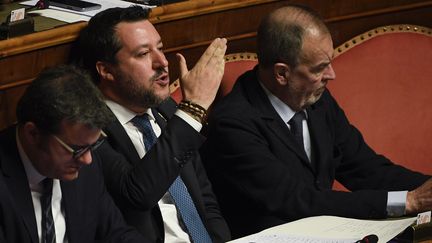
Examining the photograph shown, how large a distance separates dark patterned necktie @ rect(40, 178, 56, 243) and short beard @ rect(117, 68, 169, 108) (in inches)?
16.6

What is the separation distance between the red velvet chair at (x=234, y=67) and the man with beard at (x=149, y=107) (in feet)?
0.80

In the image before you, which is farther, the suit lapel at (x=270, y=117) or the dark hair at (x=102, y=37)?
the suit lapel at (x=270, y=117)

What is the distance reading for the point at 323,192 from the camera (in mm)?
2742

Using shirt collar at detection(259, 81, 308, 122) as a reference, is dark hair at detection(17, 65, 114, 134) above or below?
above

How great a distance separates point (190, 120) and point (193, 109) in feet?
0.12

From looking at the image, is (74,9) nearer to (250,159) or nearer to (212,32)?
(212,32)

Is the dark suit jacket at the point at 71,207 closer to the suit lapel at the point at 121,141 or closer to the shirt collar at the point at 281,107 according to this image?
the suit lapel at the point at 121,141

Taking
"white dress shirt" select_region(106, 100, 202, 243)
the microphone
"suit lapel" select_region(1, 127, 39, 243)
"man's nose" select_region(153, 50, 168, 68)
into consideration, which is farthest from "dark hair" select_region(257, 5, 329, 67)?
"suit lapel" select_region(1, 127, 39, 243)

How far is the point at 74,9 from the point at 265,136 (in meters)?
0.63

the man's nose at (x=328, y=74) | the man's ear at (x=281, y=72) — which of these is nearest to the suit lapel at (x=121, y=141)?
the man's ear at (x=281, y=72)

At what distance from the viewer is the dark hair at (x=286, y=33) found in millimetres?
2797

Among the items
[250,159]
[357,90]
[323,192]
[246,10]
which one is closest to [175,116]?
[250,159]

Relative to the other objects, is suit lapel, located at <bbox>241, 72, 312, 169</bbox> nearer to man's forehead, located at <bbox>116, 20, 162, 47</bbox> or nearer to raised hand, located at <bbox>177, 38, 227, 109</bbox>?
raised hand, located at <bbox>177, 38, 227, 109</bbox>

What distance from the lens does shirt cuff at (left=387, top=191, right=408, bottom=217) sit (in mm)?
Result: 2697
